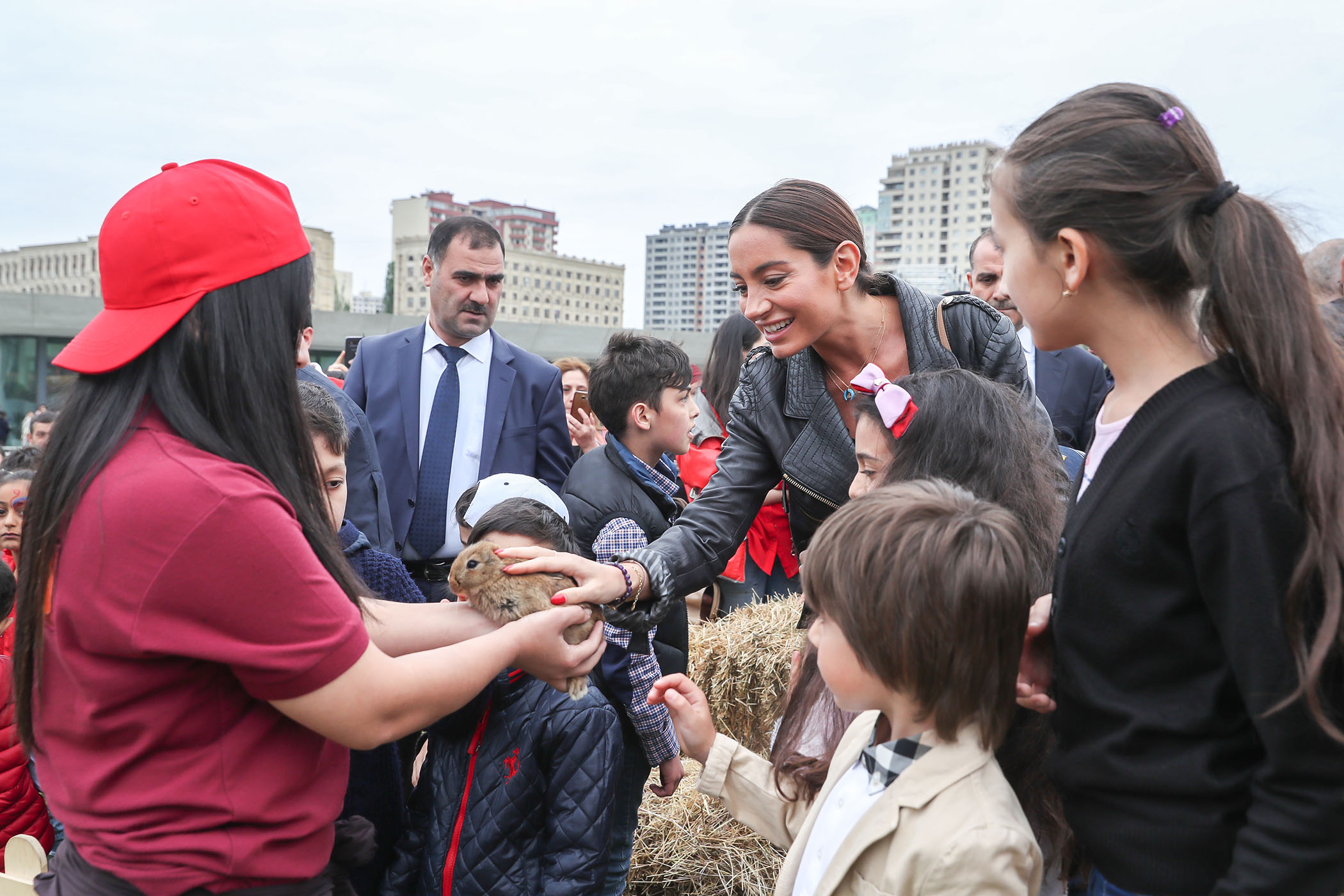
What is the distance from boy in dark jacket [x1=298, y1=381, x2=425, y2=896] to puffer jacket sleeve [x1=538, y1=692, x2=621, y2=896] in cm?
49

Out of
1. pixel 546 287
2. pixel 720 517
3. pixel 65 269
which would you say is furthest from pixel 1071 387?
pixel 546 287

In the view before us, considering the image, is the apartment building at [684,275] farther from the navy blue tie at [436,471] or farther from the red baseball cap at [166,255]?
the red baseball cap at [166,255]

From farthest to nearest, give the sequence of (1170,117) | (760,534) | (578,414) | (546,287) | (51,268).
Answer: (546,287) → (51,268) → (578,414) → (760,534) → (1170,117)

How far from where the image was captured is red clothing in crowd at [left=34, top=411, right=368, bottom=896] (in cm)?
134

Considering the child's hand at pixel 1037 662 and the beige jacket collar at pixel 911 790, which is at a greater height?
the child's hand at pixel 1037 662

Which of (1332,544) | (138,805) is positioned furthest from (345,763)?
(1332,544)

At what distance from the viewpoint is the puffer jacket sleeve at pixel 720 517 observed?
2652 millimetres

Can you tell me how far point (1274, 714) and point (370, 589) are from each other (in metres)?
2.05

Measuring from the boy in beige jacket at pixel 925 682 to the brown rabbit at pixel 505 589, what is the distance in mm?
788

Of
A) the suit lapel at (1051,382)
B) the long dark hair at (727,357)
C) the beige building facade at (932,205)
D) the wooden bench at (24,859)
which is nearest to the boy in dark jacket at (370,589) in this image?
the wooden bench at (24,859)

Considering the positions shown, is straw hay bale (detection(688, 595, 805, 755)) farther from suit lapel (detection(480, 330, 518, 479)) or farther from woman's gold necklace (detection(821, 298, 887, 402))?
woman's gold necklace (detection(821, 298, 887, 402))

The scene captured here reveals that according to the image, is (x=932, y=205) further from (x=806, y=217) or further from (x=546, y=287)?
(x=806, y=217)

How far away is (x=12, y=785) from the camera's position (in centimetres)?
277

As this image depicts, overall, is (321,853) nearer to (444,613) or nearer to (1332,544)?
(444,613)
